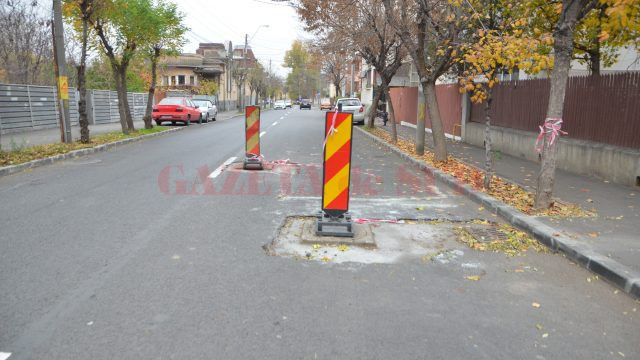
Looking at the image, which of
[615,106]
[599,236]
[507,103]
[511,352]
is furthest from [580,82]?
[511,352]

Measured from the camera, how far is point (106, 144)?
50.9 feet

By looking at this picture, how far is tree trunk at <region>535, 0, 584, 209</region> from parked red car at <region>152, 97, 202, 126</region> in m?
22.3

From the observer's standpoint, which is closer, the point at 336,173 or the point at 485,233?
the point at 336,173

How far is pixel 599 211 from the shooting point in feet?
23.7

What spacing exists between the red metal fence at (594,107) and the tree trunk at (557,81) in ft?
10.5

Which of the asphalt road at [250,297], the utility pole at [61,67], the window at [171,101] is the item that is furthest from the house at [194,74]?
the asphalt road at [250,297]

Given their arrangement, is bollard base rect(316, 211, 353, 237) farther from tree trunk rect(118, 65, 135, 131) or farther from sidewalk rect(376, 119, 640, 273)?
tree trunk rect(118, 65, 135, 131)

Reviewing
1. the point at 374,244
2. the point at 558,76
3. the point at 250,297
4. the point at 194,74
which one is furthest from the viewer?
the point at 194,74

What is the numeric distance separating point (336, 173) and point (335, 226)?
A: 656mm

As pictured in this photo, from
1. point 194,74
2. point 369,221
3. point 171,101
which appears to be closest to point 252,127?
point 369,221

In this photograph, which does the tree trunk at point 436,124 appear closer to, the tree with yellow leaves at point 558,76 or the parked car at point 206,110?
the tree with yellow leaves at point 558,76

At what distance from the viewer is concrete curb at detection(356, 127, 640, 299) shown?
4551 millimetres

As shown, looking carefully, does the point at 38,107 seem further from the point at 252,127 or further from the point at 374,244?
the point at 374,244

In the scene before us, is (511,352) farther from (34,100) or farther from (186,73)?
(186,73)
